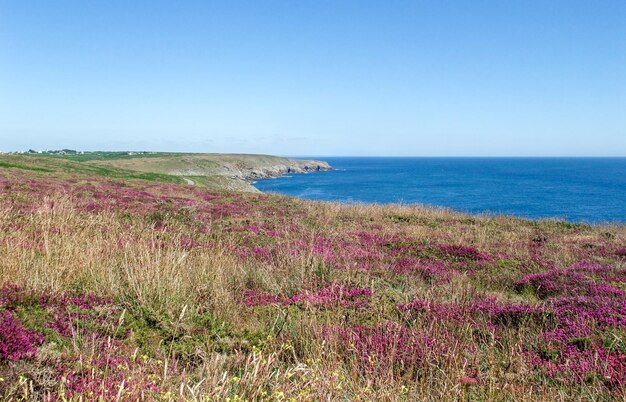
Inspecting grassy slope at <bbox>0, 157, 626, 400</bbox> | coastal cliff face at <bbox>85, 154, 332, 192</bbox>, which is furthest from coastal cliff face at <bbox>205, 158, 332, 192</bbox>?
grassy slope at <bbox>0, 157, 626, 400</bbox>

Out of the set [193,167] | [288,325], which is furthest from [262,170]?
[288,325]

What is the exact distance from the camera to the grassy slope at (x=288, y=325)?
3.56m

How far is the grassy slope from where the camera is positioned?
356 centimetres

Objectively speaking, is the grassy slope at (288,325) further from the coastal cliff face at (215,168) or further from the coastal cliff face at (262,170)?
the coastal cliff face at (262,170)

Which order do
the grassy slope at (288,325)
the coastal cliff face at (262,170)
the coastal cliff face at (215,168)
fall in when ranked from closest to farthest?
the grassy slope at (288,325) → the coastal cliff face at (215,168) → the coastal cliff face at (262,170)

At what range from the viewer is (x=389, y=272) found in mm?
9891

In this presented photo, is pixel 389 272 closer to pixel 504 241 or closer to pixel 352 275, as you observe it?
pixel 352 275

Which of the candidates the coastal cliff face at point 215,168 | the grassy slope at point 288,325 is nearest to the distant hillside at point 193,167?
the coastal cliff face at point 215,168

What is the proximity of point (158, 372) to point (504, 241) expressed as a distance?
15.5 meters

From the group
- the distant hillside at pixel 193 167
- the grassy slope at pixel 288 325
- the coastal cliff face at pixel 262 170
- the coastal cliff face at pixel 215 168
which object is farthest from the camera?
the coastal cliff face at pixel 262 170

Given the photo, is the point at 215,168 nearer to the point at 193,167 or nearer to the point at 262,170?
the point at 193,167

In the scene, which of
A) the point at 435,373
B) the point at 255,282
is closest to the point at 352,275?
the point at 255,282

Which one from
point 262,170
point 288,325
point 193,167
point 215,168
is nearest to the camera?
point 288,325

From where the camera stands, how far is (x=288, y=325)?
5504 mm
